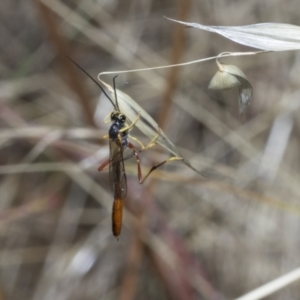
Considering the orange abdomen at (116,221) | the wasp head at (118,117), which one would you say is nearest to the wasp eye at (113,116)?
the wasp head at (118,117)

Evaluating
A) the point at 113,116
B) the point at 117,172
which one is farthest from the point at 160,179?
the point at 113,116

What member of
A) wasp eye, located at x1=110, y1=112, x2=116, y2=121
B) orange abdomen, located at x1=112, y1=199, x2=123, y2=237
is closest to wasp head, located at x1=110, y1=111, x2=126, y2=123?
wasp eye, located at x1=110, y1=112, x2=116, y2=121

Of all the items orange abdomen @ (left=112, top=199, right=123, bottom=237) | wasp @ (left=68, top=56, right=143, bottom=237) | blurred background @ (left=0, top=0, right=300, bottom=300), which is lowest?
orange abdomen @ (left=112, top=199, right=123, bottom=237)

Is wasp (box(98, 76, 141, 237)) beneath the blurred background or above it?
beneath

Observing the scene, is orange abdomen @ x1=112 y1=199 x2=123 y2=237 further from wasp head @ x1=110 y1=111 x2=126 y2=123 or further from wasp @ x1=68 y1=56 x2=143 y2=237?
wasp head @ x1=110 y1=111 x2=126 y2=123

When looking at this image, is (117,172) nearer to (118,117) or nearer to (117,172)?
(117,172)

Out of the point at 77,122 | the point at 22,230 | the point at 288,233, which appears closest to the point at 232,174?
the point at 288,233

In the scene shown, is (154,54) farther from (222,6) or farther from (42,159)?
(42,159)

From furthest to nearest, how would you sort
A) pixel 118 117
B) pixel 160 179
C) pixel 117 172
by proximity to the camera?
pixel 160 179
pixel 117 172
pixel 118 117

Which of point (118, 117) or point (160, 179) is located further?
point (160, 179)
